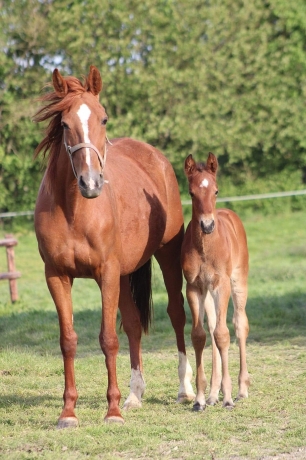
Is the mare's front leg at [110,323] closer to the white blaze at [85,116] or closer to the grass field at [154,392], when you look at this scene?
the grass field at [154,392]

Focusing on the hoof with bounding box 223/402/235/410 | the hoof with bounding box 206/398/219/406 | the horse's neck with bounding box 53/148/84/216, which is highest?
the horse's neck with bounding box 53/148/84/216

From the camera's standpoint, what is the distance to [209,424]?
4.76 meters

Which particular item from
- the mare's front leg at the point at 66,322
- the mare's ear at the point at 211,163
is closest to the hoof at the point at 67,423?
the mare's front leg at the point at 66,322

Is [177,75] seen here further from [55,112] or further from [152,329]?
[55,112]

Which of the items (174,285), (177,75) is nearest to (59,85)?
(174,285)

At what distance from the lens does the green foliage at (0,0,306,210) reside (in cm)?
1622

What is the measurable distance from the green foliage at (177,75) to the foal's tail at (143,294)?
1002 centimetres

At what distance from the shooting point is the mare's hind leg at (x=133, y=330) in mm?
5727

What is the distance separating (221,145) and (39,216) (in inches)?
547

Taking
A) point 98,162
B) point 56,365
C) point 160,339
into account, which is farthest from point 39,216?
point 160,339

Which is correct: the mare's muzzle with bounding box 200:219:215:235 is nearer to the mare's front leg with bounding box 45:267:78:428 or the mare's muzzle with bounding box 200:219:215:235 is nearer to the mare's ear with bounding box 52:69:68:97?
the mare's front leg with bounding box 45:267:78:428

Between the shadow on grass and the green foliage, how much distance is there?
7.13 metres

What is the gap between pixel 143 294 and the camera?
636 cm

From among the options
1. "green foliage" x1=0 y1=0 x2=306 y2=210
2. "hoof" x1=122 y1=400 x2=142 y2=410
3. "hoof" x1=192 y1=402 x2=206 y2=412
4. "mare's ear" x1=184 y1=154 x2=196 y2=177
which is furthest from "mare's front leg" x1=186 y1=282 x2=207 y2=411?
"green foliage" x1=0 y1=0 x2=306 y2=210
